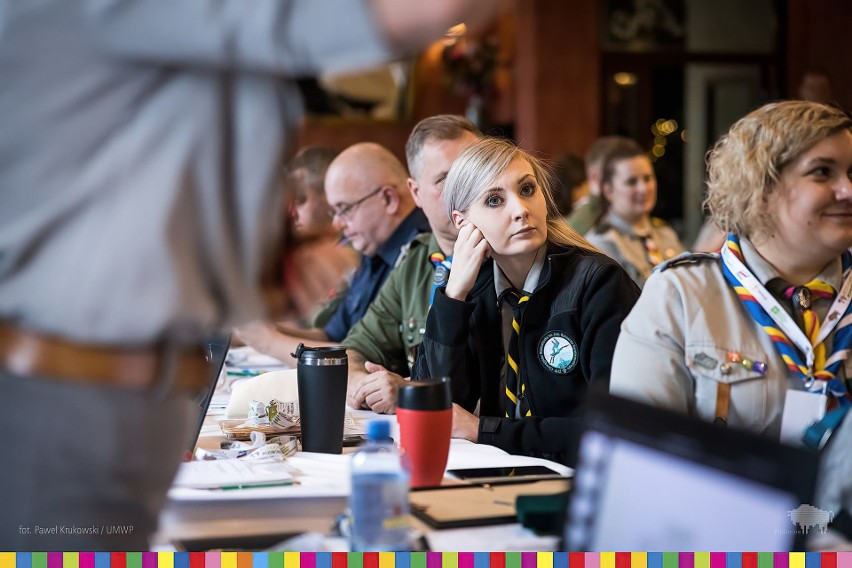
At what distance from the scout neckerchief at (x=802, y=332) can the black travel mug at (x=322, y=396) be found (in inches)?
33.0

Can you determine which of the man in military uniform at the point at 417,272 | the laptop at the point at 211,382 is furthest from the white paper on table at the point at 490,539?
the man in military uniform at the point at 417,272

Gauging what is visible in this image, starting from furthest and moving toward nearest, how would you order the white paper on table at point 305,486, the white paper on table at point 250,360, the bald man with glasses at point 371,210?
the bald man with glasses at point 371,210
the white paper on table at point 250,360
the white paper on table at point 305,486

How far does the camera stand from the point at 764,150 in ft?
7.02

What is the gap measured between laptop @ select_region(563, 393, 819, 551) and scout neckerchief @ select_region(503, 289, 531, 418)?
130 centimetres

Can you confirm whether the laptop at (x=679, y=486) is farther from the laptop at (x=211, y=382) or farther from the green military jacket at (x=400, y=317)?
the green military jacket at (x=400, y=317)

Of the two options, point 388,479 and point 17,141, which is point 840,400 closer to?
point 388,479

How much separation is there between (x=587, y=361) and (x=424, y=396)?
88 cm

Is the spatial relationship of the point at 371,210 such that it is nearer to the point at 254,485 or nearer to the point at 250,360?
the point at 250,360

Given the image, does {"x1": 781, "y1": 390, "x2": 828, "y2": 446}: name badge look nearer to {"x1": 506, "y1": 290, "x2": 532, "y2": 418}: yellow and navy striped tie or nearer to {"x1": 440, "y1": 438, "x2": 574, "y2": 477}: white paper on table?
{"x1": 440, "y1": 438, "x2": 574, "y2": 477}: white paper on table

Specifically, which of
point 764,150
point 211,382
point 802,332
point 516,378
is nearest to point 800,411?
point 802,332

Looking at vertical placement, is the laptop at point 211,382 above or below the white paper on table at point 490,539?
above

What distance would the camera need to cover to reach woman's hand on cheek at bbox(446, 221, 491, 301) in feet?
8.30

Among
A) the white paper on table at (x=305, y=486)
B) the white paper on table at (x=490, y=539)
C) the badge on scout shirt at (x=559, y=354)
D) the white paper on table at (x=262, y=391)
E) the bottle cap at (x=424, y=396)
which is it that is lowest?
the white paper on table at (x=490, y=539)

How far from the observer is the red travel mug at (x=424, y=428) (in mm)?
1608
